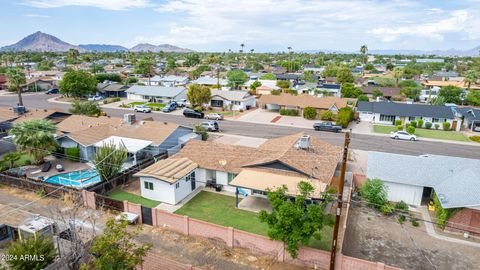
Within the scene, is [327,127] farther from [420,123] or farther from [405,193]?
[405,193]

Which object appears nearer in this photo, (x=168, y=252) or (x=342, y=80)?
(x=168, y=252)

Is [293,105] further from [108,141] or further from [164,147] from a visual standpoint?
[108,141]

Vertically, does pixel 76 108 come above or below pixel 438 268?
above

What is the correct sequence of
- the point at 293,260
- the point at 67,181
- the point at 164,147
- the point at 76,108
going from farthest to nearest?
the point at 76,108 < the point at 164,147 < the point at 67,181 < the point at 293,260

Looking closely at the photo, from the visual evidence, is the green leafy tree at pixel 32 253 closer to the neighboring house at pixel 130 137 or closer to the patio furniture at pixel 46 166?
the neighboring house at pixel 130 137

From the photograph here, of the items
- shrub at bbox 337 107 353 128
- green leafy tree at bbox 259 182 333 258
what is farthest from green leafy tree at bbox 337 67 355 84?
green leafy tree at bbox 259 182 333 258

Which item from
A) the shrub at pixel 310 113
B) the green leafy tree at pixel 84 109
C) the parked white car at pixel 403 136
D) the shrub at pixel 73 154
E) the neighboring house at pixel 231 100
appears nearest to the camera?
the shrub at pixel 73 154

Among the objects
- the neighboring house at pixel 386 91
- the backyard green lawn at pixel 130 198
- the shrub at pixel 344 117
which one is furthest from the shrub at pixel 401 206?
the neighboring house at pixel 386 91

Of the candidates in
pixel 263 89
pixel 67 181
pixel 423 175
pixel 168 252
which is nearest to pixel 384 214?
pixel 423 175

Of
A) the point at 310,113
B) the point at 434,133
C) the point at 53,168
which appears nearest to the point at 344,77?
the point at 310,113
